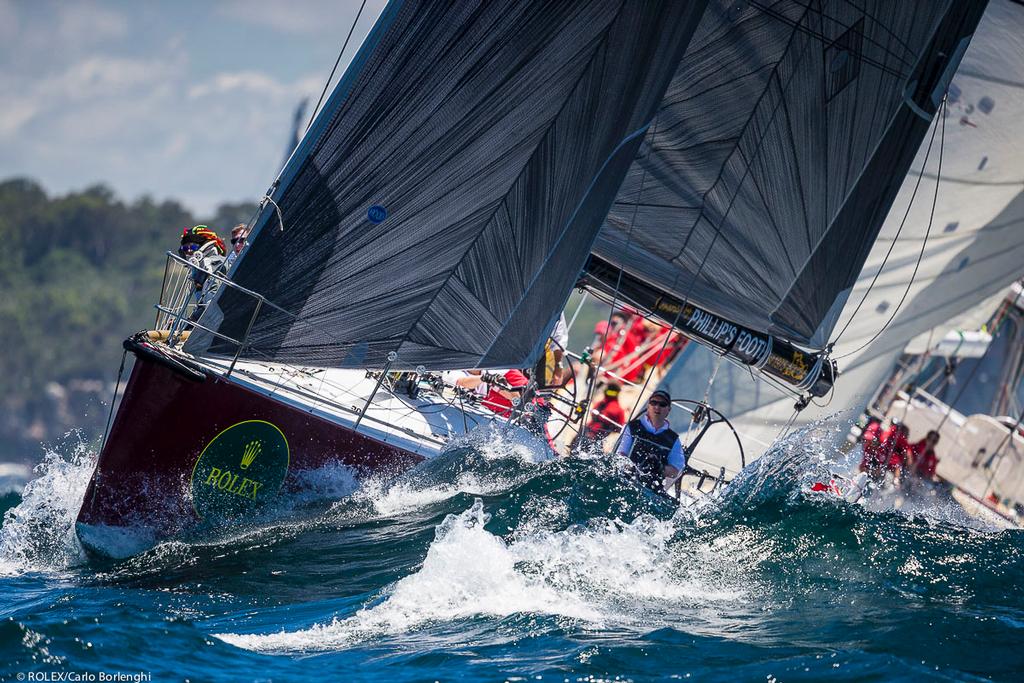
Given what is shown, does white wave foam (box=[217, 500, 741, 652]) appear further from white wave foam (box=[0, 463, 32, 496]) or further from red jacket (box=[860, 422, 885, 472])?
white wave foam (box=[0, 463, 32, 496])

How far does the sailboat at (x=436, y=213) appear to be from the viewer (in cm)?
718

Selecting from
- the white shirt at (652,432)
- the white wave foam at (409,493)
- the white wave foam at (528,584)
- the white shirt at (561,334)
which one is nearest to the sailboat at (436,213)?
the white wave foam at (409,493)

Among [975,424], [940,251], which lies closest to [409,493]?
[940,251]

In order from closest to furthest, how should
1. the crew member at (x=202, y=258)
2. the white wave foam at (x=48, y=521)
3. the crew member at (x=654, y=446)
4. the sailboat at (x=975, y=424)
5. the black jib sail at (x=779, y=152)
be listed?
the white wave foam at (x=48, y=521)
the crew member at (x=202, y=258)
the crew member at (x=654, y=446)
the black jib sail at (x=779, y=152)
the sailboat at (x=975, y=424)

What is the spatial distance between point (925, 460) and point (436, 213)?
8.62 metres

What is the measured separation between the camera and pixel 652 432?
8.37 m

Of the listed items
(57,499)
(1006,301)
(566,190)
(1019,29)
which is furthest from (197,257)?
(1006,301)

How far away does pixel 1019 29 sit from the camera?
991cm

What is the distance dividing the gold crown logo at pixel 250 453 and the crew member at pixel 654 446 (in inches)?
98.9

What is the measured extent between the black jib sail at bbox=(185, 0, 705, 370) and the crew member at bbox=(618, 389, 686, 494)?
99 centimetres

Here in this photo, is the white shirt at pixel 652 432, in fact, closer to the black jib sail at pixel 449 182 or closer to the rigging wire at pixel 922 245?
the black jib sail at pixel 449 182

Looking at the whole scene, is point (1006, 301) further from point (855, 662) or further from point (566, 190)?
point (855, 662)

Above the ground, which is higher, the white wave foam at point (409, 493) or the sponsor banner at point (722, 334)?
the sponsor banner at point (722, 334)

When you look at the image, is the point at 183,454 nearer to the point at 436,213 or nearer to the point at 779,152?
the point at 436,213
